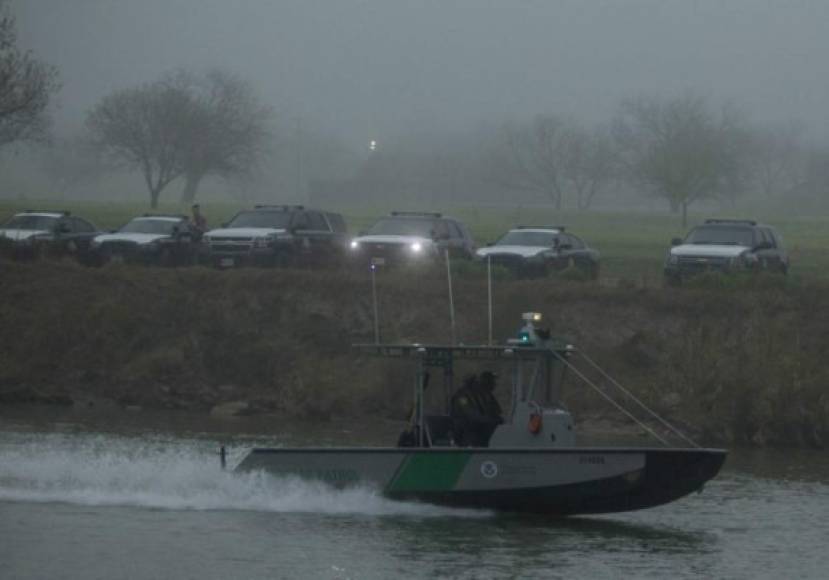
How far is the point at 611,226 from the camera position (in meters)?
77.1

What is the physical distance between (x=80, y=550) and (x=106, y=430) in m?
11.6

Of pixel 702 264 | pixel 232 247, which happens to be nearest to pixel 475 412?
pixel 702 264

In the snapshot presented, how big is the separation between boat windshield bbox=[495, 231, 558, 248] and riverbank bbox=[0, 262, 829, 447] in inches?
152

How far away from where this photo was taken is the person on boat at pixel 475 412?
21344 millimetres

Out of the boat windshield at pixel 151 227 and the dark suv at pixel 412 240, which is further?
the boat windshield at pixel 151 227

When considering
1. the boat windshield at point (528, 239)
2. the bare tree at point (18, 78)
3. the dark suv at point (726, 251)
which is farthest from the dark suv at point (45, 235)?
the dark suv at point (726, 251)

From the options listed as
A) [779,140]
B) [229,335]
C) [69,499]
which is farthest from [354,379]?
[779,140]

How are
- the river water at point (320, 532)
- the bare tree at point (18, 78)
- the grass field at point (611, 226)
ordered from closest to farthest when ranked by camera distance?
the river water at point (320, 532) → the bare tree at point (18, 78) → the grass field at point (611, 226)

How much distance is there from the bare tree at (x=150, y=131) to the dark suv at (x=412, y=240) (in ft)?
125

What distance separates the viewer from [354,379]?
35.5 m

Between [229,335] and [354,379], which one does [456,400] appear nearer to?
[354,379]

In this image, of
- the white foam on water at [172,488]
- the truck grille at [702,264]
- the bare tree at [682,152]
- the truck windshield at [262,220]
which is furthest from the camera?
the bare tree at [682,152]

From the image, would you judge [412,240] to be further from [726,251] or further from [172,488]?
[172,488]

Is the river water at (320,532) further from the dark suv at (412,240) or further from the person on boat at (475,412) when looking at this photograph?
the dark suv at (412,240)
